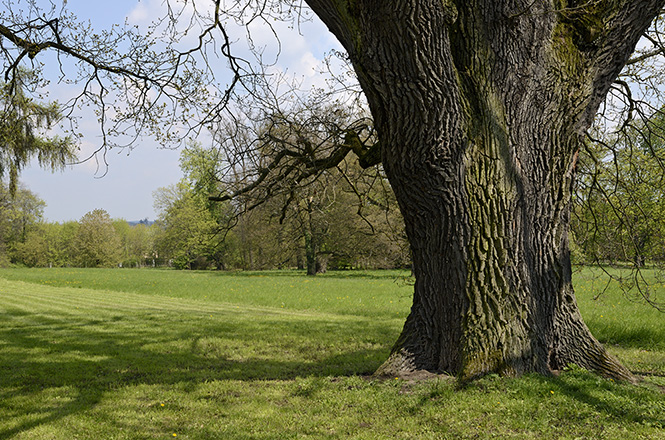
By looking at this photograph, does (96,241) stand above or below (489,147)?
above

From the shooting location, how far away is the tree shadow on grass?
17.2ft

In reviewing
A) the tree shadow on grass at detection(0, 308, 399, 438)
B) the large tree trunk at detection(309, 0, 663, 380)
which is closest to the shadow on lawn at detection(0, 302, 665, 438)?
the tree shadow on grass at detection(0, 308, 399, 438)

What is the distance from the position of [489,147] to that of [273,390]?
3.53 m

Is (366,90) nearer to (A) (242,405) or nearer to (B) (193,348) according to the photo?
(A) (242,405)

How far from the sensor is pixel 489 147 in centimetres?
474

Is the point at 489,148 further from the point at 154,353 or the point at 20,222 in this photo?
the point at 20,222

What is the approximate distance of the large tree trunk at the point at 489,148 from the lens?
4.59m

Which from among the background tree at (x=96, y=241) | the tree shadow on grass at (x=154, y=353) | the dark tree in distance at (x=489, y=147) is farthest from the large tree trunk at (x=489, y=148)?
the background tree at (x=96, y=241)

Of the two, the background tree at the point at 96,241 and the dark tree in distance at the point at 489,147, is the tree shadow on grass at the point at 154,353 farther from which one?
the background tree at the point at 96,241

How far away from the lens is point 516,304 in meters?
4.62

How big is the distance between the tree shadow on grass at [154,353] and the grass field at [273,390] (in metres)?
0.03

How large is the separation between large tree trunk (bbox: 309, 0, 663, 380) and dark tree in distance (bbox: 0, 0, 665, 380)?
1 centimetres

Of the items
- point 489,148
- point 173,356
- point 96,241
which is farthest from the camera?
point 96,241

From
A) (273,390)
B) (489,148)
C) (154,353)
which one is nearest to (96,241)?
(154,353)
